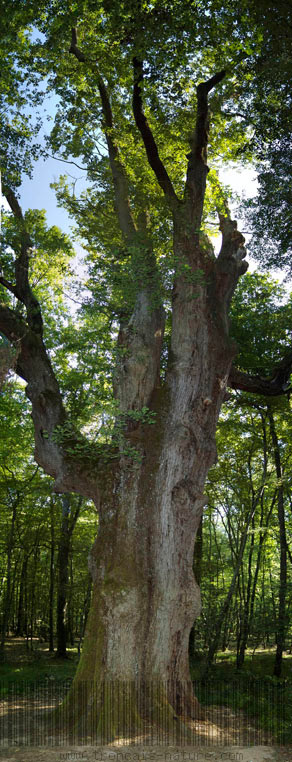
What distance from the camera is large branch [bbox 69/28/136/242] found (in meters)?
9.62

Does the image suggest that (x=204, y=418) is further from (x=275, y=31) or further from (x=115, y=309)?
(x=275, y=31)

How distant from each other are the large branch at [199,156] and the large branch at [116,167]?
3.98 feet

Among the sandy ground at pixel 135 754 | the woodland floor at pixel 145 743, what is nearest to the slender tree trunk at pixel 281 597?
the woodland floor at pixel 145 743

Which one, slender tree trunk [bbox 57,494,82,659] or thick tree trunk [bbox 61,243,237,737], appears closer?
thick tree trunk [bbox 61,243,237,737]

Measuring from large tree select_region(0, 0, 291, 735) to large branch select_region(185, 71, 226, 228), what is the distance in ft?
0.11

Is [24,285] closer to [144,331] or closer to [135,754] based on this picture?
[144,331]

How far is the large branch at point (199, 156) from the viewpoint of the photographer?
9328 mm

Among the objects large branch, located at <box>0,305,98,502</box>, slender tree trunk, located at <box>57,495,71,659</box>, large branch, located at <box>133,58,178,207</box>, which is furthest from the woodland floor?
large branch, located at <box>133,58,178,207</box>

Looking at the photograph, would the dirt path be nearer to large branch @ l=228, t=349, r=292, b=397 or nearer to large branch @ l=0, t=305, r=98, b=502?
large branch @ l=0, t=305, r=98, b=502

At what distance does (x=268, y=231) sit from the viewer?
947cm

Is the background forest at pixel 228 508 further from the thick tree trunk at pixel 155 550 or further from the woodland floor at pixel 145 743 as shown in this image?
the thick tree trunk at pixel 155 550

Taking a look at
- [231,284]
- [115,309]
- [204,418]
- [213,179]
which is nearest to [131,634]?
[204,418]

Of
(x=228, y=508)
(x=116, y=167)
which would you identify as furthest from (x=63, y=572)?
(x=116, y=167)

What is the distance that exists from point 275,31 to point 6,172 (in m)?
5.49
